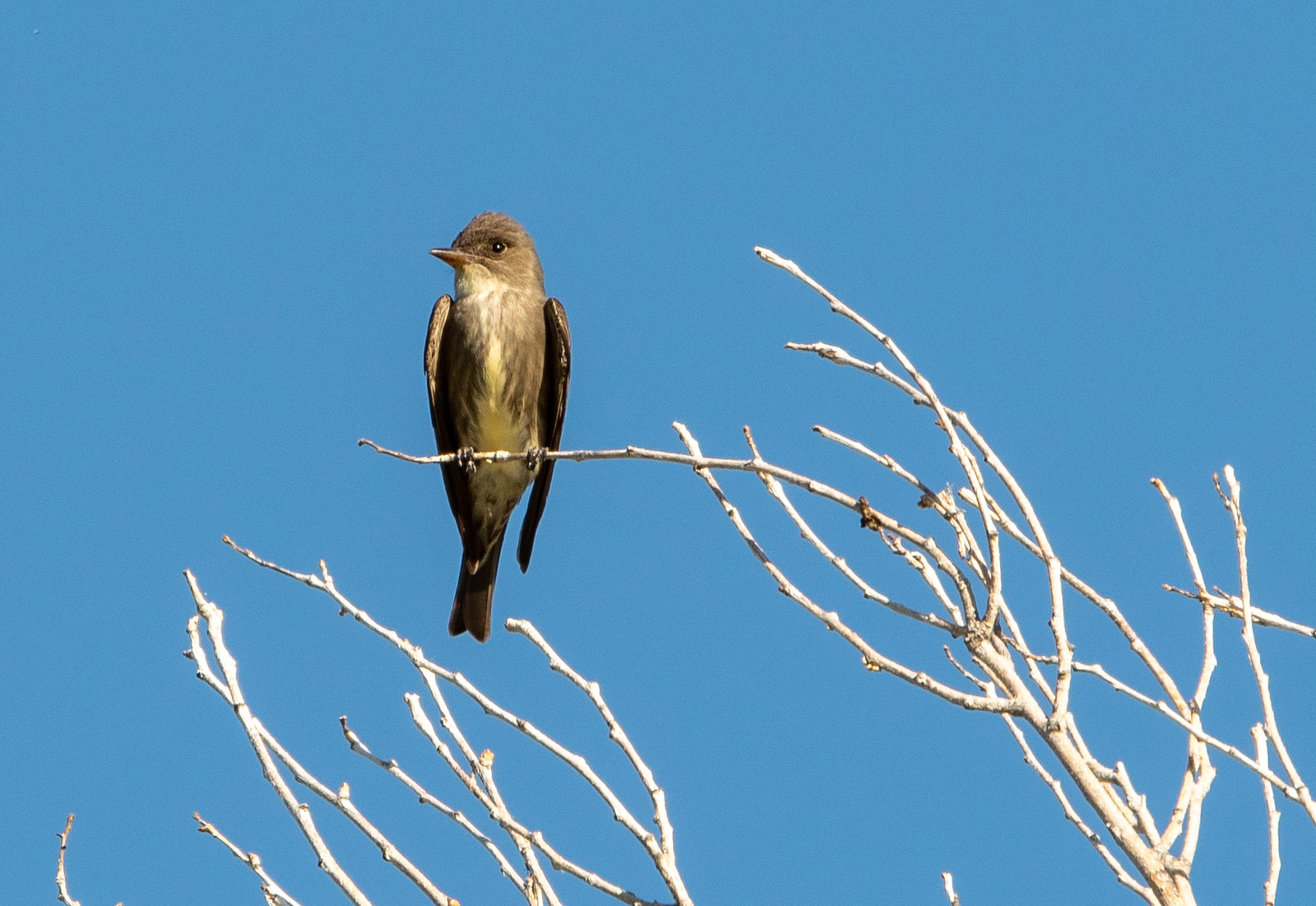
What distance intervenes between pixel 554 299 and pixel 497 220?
735mm

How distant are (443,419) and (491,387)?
0.53 m

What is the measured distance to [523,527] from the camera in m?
10.5

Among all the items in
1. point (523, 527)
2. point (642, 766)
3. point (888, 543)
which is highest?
point (523, 527)

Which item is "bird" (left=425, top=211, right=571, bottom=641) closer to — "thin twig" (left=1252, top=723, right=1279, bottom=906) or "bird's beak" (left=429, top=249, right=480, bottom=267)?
"bird's beak" (left=429, top=249, right=480, bottom=267)

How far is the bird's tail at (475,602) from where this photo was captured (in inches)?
414

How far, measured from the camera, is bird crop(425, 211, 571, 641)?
400 inches

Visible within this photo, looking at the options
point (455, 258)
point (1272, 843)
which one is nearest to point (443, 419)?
point (455, 258)

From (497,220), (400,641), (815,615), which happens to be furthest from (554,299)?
(815,615)

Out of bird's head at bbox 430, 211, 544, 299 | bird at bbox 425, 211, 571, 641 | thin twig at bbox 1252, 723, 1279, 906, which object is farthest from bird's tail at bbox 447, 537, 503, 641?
thin twig at bbox 1252, 723, 1279, 906

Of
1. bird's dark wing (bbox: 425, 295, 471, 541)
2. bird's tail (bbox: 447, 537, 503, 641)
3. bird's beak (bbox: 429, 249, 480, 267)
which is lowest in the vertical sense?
bird's tail (bbox: 447, 537, 503, 641)

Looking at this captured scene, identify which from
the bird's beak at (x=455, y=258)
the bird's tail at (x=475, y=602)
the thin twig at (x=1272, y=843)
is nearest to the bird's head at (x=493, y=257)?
the bird's beak at (x=455, y=258)

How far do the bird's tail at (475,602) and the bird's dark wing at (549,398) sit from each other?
0.32 m

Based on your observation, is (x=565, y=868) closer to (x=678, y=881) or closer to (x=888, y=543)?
(x=678, y=881)

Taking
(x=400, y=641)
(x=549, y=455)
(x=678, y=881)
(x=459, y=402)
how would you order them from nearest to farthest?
(x=678, y=881) < (x=400, y=641) < (x=549, y=455) < (x=459, y=402)
